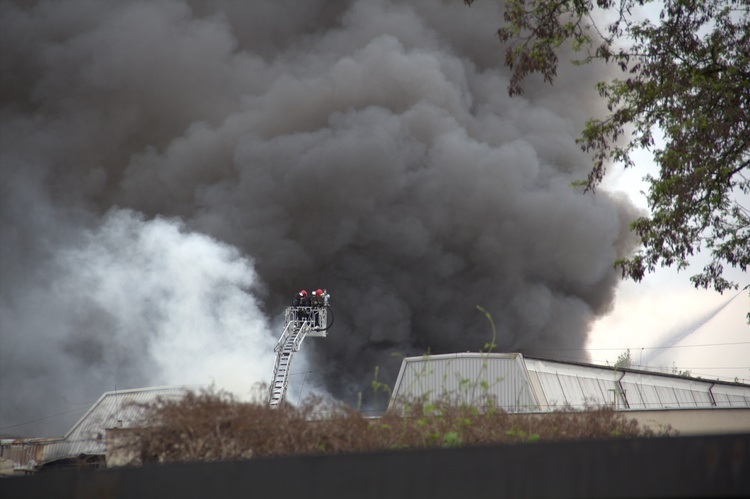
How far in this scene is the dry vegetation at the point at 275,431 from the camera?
5277 mm

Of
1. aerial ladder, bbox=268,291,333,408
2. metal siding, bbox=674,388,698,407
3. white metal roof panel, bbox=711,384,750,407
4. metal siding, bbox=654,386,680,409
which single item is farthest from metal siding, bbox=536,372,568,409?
aerial ladder, bbox=268,291,333,408

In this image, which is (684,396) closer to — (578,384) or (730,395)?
(730,395)

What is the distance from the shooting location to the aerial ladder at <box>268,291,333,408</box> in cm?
3006

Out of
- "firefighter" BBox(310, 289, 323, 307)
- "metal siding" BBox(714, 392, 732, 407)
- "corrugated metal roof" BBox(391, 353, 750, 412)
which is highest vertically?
"firefighter" BBox(310, 289, 323, 307)

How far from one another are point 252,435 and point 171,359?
1417 inches

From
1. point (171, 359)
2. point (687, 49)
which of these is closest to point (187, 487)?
point (687, 49)

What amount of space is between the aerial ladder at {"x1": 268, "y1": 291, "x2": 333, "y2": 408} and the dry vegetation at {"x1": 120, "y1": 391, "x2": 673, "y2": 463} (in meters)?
24.3

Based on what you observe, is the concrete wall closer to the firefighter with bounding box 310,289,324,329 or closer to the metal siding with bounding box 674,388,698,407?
the firefighter with bounding box 310,289,324,329

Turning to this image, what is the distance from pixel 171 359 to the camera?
39688 millimetres

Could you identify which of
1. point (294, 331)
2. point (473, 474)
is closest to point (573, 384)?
point (294, 331)

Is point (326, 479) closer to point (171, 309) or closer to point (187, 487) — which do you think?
point (187, 487)

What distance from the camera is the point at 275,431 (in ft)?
17.5

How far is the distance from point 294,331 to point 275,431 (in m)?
26.2

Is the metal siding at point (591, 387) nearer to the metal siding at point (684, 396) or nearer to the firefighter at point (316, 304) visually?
the metal siding at point (684, 396)
